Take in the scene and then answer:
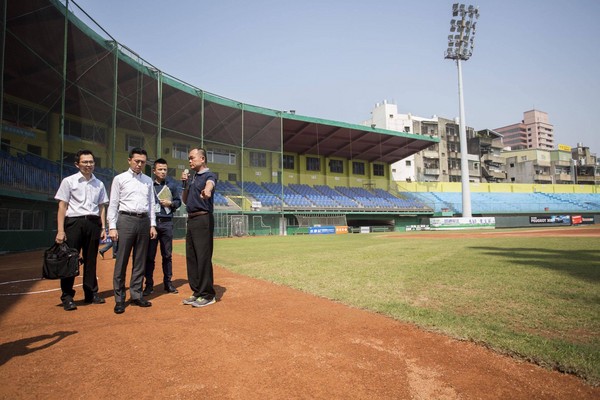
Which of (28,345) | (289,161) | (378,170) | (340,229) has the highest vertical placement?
(289,161)

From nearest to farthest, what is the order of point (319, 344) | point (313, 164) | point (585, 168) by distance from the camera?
1. point (319, 344)
2. point (313, 164)
3. point (585, 168)

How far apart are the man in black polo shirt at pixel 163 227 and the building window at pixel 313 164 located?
3684 cm

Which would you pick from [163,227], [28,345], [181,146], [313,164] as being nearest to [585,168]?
[313,164]

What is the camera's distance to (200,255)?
455 centimetres

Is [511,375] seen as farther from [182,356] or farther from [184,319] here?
[184,319]

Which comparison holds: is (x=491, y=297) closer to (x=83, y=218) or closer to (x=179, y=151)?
(x=83, y=218)

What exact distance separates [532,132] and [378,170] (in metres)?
121

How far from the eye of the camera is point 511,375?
2.31 metres

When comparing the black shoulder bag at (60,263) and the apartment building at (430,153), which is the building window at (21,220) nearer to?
the black shoulder bag at (60,263)

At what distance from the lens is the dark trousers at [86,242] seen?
14.7 feet

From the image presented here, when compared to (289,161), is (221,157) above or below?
below

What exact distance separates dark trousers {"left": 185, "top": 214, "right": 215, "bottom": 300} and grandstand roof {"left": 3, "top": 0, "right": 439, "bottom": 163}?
12.4 m

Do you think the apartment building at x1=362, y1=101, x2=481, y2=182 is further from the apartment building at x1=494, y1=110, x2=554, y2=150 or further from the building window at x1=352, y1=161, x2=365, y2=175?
the apartment building at x1=494, y1=110, x2=554, y2=150

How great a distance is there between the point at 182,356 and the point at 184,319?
1128 mm
